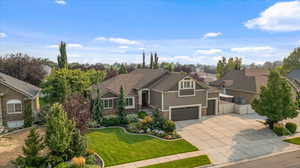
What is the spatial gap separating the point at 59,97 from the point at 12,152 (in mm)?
8184

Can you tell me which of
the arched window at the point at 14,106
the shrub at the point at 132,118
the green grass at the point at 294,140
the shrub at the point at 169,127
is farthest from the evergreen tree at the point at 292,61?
the arched window at the point at 14,106

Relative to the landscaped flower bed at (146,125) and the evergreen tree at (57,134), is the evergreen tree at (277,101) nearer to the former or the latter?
the landscaped flower bed at (146,125)

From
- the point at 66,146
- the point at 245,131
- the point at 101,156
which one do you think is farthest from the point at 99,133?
the point at 245,131

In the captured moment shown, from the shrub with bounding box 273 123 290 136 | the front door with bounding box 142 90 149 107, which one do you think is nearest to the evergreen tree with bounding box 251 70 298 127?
the shrub with bounding box 273 123 290 136

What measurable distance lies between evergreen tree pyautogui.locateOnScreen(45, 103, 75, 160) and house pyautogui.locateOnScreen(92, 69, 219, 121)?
1088 centimetres

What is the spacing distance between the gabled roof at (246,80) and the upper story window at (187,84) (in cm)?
1256

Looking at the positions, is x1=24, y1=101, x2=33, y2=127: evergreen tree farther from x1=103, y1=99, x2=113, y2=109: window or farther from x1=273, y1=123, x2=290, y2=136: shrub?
x1=273, y1=123, x2=290, y2=136: shrub

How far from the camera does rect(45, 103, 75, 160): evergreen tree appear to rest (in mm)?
11761

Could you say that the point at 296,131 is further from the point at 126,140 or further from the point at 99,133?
the point at 99,133

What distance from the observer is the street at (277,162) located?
13023 millimetres

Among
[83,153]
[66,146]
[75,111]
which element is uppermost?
[75,111]

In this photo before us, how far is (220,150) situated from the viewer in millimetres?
15367

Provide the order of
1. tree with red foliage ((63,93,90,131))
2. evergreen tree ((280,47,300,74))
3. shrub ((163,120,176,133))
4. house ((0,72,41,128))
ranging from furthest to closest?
evergreen tree ((280,47,300,74)) → house ((0,72,41,128)) → shrub ((163,120,176,133)) → tree with red foliage ((63,93,90,131))

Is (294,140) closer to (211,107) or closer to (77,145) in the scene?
(211,107)
